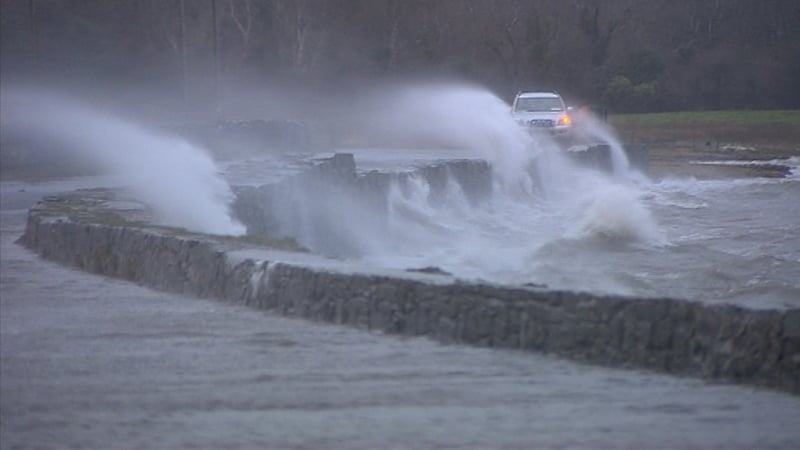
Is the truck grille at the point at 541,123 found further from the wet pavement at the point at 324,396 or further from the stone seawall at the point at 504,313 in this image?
the wet pavement at the point at 324,396

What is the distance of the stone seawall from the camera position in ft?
34.0

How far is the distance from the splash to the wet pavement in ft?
28.2

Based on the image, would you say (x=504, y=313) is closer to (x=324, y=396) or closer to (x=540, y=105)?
(x=324, y=396)

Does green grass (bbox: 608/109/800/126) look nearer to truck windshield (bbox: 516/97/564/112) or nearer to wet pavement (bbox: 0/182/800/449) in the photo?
truck windshield (bbox: 516/97/564/112)

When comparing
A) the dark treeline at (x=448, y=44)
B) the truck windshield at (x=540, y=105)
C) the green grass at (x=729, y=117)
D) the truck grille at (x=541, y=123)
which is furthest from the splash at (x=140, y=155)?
the green grass at (x=729, y=117)

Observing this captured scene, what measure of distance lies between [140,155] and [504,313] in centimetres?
2744

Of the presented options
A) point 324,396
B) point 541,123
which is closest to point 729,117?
point 541,123

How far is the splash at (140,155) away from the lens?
2328cm

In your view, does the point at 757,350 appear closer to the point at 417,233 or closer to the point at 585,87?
the point at 417,233

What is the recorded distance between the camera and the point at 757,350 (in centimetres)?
1033

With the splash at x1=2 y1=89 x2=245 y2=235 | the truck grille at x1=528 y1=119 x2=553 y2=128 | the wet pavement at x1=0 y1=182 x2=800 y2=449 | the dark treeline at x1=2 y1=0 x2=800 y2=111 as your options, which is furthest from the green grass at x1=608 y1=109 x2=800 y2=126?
the wet pavement at x1=0 y1=182 x2=800 y2=449

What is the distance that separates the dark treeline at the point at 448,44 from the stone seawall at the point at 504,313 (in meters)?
15.1

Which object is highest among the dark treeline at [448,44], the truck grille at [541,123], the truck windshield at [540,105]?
the dark treeline at [448,44]

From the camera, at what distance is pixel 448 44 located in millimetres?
69500
